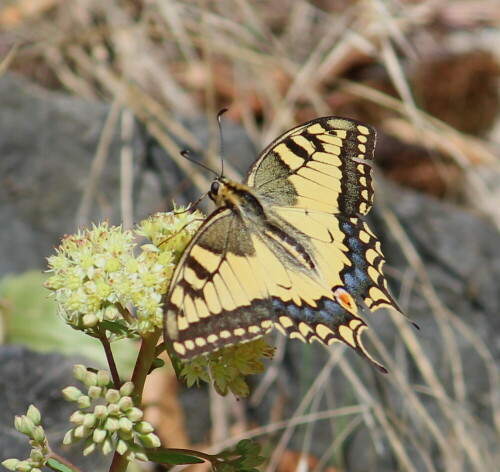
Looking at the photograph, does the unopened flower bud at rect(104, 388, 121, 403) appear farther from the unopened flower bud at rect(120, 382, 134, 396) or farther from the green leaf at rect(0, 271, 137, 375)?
the green leaf at rect(0, 271, 137, 375)

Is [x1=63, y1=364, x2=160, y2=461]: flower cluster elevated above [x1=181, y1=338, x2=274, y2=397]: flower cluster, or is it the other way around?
[x1=181, y1=338, x2=274, y2=397]: flower cluster

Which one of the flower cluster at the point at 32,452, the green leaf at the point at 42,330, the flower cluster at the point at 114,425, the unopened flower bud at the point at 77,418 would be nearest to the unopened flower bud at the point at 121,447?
the flower cluster at the point at 114,425

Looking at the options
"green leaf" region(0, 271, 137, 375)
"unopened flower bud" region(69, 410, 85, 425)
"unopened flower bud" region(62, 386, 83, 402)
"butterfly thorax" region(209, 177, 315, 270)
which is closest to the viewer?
"unopened flower bud" region(69, 410, 85, 425)

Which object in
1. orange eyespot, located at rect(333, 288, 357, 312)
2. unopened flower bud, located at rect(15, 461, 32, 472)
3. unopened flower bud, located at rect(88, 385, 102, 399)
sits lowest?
unopened flower bud, located at rect(15, 461, 32, 472)

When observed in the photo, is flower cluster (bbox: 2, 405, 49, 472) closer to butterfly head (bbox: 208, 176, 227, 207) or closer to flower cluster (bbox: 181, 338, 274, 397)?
flower cluster (bbox: 181, 338, 274, 397)

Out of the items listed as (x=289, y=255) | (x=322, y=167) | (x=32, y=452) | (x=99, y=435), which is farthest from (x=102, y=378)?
(x=322, y=167)

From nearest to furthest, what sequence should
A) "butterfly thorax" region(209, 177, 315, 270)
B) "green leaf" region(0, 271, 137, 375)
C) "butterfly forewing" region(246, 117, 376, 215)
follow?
"butterfly thorax" region(209, 177, 315, 270) → "butterfly forewing" region(246, 117, 376, 215) → "green leaf" region(0, 271, 137, 375)

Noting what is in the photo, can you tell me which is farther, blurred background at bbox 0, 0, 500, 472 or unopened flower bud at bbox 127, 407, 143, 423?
blurred background at bbox 0, 0, 500, 472

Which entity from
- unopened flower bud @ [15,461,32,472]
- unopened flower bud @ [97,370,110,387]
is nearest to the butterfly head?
unopened flower bud @ [97,370,110,387]
